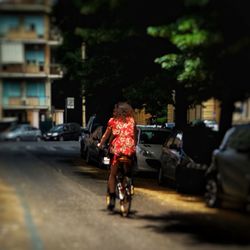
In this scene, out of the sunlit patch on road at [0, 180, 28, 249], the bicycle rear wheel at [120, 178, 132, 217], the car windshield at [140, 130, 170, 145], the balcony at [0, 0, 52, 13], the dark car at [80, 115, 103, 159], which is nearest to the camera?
the balcony at [0, 0, 52, 13]

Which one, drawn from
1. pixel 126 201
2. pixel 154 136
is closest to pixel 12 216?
pixel 126 201

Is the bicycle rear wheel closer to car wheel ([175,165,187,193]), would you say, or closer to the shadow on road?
the shadow on road

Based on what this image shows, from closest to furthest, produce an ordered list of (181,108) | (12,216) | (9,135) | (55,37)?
(9,135), (55,37), (12,216), (181,108)

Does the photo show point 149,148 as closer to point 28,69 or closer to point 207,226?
point 207,226

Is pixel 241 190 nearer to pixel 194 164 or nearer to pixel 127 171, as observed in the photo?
pixel 127 171

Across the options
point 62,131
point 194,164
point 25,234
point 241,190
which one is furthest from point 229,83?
point 194,164

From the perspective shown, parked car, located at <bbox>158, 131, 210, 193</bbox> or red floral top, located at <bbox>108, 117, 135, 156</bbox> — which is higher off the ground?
red floral top, located at <bbox>108, 117, 135, 156</bbox>

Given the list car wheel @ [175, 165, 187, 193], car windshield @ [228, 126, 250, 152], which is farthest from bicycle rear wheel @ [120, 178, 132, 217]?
car wheel @ [175, 165, 187, 193]

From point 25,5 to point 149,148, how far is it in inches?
498

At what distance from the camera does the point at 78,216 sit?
8.06 m

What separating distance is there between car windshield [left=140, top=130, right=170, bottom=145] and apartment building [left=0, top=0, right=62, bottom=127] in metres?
12.6

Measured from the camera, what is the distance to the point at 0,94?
3438 millimetres

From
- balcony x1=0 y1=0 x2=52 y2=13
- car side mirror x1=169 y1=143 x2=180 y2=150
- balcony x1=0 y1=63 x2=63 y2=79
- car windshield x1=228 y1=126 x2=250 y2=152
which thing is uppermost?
balcony x1=0 y1=0 x2=52 y2=13

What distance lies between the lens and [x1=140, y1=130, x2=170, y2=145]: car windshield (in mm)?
16172
